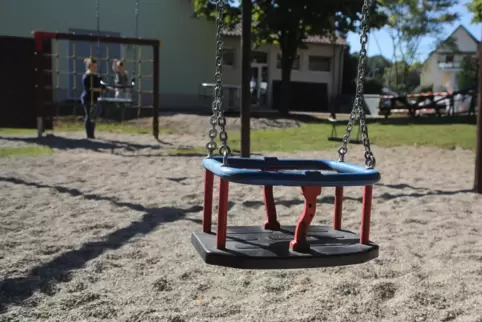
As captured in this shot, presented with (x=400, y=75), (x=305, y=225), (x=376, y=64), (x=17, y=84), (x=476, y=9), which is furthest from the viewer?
(x=376, y=64)

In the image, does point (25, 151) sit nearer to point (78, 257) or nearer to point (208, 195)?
point (78, 257)

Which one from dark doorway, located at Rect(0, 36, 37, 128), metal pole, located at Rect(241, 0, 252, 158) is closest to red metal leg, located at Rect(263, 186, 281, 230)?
metal pole, located at Rect(241, 0, 252, 158)

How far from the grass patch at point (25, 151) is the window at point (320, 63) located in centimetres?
1898

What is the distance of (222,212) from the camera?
88.5 inches

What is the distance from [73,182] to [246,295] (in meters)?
3.55

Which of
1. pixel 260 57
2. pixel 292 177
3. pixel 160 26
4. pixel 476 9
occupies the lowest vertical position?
pixel 292 177

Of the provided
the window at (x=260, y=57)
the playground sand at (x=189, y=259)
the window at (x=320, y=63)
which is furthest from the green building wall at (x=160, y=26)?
the playground sand at (x=189, y=259)

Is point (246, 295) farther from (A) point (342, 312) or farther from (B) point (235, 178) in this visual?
(B) point (235, 178)

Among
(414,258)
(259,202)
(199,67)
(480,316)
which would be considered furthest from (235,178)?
(199,67)

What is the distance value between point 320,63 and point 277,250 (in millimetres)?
24837

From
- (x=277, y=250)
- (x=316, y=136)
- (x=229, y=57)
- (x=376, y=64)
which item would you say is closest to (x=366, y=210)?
(x=277, y=250)

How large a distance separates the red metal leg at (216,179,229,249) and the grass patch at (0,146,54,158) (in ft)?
20.9

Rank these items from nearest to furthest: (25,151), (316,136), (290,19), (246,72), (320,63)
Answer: (246,72)
(25,151)
(316,136)
(290,19)
(320,63)

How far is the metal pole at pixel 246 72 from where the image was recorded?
6.39 metres
